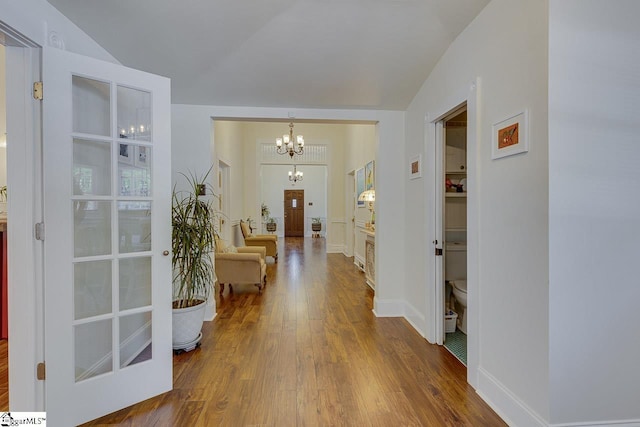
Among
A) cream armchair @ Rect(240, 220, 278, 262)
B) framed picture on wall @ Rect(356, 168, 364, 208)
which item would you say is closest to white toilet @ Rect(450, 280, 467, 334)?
framed picture on wall @ Rect(356, 168, 364, 208)

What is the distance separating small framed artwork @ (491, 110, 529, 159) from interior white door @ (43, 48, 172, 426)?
7.10 ft

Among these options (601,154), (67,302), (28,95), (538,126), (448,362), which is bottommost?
(448,362)

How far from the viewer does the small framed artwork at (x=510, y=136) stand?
1648mm

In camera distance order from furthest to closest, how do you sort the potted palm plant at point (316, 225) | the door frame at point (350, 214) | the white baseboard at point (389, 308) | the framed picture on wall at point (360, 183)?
the potted palm plant at point (316, 225) < the door frame at point (350, 214) < the framed picture on wall at point (360, 183) < the white baseboard at point (389, 308)

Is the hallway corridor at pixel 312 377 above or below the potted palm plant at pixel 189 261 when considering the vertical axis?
below

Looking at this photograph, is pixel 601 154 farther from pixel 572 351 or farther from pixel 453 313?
pixel 453 313

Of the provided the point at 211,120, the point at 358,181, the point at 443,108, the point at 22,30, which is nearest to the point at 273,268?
the point at 358,181

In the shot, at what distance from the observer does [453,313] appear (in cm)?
310

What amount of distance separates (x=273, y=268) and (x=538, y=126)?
5492mm

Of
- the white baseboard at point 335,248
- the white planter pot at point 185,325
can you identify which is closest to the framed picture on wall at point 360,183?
the white baseboard at point 335,248

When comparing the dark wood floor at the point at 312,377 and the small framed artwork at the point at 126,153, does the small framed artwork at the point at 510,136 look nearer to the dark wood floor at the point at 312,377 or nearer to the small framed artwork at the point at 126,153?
the dark wood floor at the point at 312,377

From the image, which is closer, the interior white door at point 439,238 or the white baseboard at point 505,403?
the white baseboard at point 505,403

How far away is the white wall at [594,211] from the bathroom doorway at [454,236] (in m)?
1.20

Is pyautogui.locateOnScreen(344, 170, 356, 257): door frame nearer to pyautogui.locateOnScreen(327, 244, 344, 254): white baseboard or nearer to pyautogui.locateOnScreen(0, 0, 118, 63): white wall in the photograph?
pyautogui.locateOnScreen(327, 244, 344, 254): white baseboard
